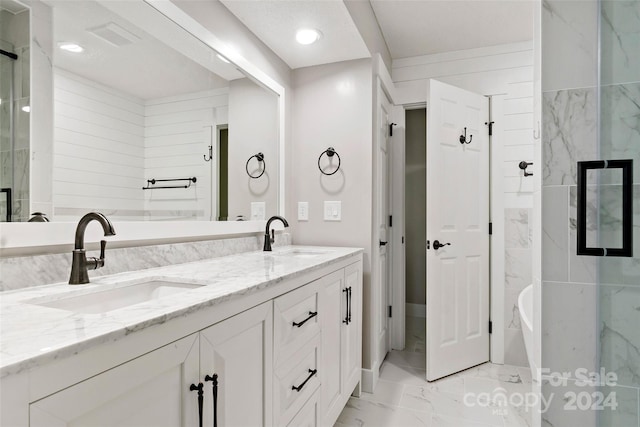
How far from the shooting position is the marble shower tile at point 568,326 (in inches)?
A: 43.6

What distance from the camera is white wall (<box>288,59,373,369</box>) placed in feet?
7.95

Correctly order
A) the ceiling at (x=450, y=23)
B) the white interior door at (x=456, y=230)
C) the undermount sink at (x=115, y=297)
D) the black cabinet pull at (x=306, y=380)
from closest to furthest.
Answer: the undermount sink at (x=115, y=297)
the black cabinet pull at (x=306, y=380)
the ceiling at (x=450, y=23)
the white interior door at (x=456, y=230)

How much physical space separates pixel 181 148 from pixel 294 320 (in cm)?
93

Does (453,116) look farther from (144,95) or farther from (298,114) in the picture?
(144,95)

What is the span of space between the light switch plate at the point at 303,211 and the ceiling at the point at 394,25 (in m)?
1.02

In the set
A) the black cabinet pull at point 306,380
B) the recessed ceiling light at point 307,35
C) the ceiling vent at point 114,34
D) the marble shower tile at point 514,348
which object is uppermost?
the recessed ceiling light at point 307,35

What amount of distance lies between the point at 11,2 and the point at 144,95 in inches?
19.3

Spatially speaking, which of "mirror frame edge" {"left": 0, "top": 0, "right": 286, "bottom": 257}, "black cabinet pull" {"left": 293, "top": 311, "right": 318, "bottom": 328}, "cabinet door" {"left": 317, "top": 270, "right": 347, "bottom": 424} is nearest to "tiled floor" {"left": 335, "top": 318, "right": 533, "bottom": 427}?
"cabinet door" {"left": 317, "top": 270, "right": 347, "bottom": 424}

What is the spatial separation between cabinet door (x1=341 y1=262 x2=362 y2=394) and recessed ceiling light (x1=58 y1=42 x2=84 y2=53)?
1.50 meters

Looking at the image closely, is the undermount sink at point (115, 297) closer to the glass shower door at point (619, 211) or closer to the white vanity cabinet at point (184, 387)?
the white vanity cabinet at point (184, 387)

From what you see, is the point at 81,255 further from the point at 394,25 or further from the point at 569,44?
the point at 394,25

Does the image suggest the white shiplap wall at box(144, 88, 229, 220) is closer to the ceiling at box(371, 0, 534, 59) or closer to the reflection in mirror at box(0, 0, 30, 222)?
the reflection in mirror at box(0, 0, 30, 222)

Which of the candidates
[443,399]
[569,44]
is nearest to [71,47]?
[569,44]

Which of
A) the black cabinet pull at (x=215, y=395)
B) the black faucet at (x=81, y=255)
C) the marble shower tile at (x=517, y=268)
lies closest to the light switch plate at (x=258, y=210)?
the black faucet at (x=81, y=255)
